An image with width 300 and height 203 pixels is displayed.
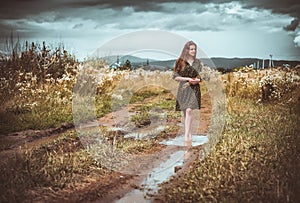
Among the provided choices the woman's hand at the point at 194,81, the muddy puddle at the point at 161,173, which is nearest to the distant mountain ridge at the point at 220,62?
the woman's hand at the point at 194,81

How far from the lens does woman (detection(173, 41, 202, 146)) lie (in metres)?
3.61

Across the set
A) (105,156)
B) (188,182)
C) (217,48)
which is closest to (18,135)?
(105,156)

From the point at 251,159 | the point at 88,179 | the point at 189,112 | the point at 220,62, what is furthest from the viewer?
the point at 220,62

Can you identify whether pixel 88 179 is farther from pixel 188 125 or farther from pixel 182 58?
pixel 182 58

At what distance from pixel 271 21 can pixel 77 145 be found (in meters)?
1.93

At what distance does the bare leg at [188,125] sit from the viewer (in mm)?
3738

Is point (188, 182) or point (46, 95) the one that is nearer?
point (188, 182)

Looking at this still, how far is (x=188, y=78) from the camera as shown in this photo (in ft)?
11.8

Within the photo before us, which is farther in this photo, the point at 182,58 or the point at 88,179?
the point at 182,58

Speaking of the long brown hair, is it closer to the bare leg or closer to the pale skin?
the pale skin

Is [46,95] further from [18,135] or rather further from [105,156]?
[105,156]

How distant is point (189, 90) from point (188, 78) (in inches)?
4.3

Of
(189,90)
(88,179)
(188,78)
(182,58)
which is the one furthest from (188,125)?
(88,179)

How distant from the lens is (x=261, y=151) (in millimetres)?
3424
